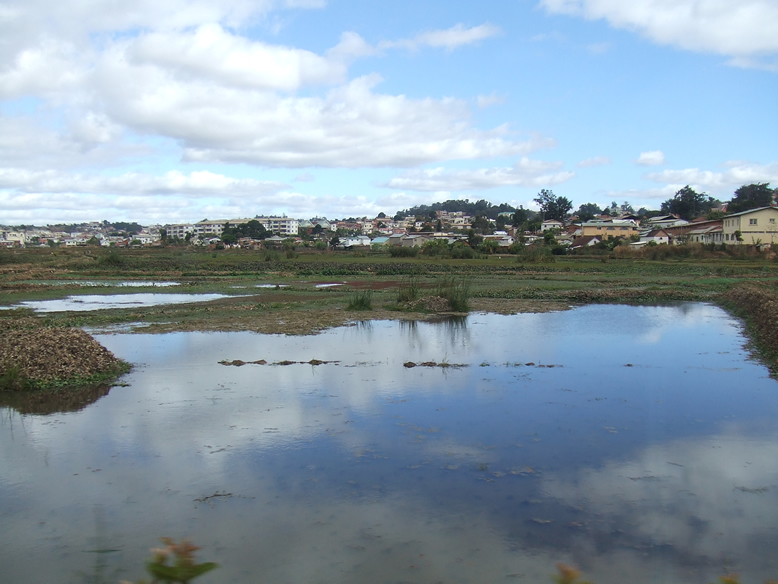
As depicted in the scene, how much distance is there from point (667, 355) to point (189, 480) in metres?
11.9

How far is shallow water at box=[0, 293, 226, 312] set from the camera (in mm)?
24688

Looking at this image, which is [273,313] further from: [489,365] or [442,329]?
[489,365]

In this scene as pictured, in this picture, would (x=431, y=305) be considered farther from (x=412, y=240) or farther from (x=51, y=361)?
(x=412, y=240)

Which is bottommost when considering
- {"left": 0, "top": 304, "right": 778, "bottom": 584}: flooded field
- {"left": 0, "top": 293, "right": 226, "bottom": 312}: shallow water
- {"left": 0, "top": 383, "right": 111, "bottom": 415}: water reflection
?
{"left": 0, "top": 304, "right": 778, "bottom": 584}: flooded field

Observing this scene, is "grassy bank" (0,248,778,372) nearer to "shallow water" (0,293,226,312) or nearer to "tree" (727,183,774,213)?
"shallow water" (0,293,226,312)

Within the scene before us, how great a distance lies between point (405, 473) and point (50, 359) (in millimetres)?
8252

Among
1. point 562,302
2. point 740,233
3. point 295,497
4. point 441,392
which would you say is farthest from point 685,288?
point 740,233

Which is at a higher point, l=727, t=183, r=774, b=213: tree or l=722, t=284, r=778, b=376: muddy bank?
l=727, t=183, r=774, b=213: tree

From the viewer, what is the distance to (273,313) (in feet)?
73.4

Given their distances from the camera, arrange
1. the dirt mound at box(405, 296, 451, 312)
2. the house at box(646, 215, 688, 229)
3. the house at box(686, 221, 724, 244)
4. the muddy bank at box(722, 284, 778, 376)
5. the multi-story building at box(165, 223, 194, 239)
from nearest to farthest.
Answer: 1. the muddy bank at box(722, 284, 778, 376)
2. the dirt mound at box(405, 296, 451, 312)
3. the house at box(686, 221, 724, 244)
4. the house at box(646, 215, 688, 229)
5. the multi-story building at box(165, 223, 194, 239)

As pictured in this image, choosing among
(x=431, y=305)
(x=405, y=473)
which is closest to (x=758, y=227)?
(x=431, y=305)

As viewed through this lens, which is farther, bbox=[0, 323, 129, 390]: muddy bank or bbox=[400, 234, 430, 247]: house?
bbox=[400, 234, 430, 247]: house

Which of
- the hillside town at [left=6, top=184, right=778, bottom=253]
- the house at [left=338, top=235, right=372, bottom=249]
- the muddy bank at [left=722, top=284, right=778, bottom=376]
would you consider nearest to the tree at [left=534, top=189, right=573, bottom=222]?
the hillside town at [left=6, top=184, right=778, bottom=253]

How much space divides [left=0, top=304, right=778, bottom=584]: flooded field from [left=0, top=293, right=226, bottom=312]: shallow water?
1330 cm
